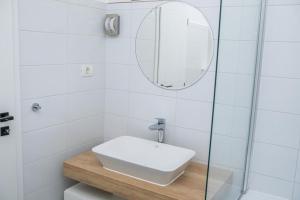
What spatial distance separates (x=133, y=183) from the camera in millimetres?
1564

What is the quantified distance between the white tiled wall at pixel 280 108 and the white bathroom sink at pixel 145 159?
438 millimetres

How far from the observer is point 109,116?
7.36 ft

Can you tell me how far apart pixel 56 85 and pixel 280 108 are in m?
1.34

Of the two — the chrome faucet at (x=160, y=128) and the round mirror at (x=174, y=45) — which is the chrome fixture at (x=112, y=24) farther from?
the chrome faucet at (x=160, y=128)

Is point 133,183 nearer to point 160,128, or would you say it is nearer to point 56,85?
point 160,128

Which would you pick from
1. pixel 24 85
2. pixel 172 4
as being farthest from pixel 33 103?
pixel 172 4

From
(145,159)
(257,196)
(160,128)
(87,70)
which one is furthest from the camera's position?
(87,70)

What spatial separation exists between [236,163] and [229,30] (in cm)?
74

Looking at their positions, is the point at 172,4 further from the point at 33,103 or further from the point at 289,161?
the point at 289,161

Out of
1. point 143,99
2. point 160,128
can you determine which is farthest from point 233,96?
point 143,99

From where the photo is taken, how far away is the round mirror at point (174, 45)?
5.90 feet

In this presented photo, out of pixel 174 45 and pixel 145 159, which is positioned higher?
pixel 174 45

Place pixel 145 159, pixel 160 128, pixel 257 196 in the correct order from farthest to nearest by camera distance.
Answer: pixel 160 128 → pixel 145 159 → pixel 257 196

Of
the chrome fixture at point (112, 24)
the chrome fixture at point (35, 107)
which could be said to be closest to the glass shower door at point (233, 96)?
the chrome fixture at point (112, 24)
